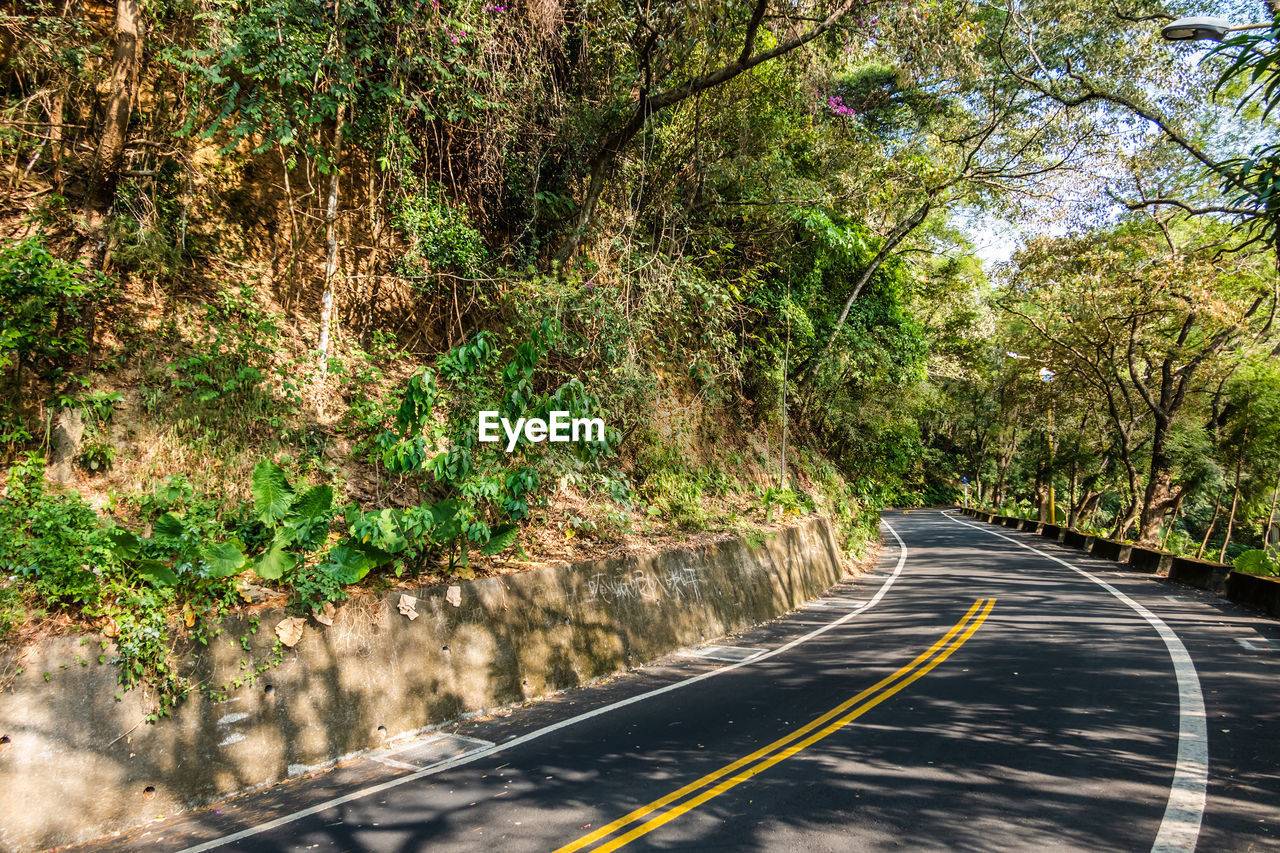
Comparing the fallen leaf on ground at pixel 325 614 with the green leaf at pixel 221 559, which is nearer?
the green leaf at pixel 221 559

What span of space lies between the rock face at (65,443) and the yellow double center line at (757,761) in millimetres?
5687

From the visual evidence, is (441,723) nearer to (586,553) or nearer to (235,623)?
(235,623)

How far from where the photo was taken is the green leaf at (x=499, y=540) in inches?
306

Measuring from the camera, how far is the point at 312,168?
419 inches

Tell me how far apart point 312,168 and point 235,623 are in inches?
297

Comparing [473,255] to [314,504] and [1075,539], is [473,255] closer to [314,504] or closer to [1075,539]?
[314,504]

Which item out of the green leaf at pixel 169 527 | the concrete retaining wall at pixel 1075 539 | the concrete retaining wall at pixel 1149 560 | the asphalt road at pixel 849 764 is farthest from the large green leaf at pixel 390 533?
the concrete retaining wall at pixel 1075 539

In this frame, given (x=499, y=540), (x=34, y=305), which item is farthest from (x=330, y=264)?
(x=499, y=540)

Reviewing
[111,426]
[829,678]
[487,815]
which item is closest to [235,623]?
[487,815]

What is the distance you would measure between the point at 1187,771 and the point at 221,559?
7517 millimetres

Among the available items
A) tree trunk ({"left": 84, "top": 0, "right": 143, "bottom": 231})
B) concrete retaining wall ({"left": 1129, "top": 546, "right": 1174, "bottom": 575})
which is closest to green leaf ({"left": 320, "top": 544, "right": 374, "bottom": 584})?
tree trunk ({"left": 84, "top": 0, "right": 143, "bottom": 231})

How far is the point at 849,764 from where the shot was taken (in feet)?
18.1

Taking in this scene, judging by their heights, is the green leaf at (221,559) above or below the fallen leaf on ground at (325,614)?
above

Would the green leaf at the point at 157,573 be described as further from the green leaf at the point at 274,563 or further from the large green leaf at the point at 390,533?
the large green leaf at the point at 390,533
